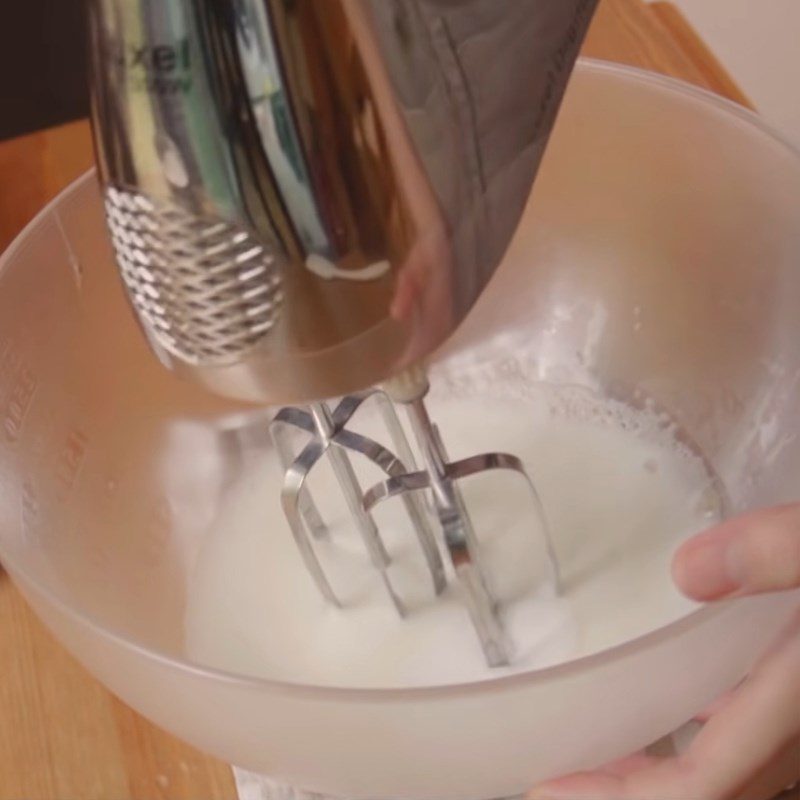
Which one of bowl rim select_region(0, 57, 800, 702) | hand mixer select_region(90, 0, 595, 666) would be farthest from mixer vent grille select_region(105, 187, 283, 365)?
bowl rim select_region(0, 57, 800, 702)

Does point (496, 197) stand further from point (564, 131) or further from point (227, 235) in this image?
point (564, 131)

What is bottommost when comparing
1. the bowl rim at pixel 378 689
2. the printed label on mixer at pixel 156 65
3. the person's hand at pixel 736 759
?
the person's hand at pixel 736 759

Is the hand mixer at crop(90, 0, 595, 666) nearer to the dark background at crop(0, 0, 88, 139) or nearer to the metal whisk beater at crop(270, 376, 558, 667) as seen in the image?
the metal whisk beater at crop(270, 376, 558, 667)

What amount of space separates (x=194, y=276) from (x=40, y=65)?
2.19 feet

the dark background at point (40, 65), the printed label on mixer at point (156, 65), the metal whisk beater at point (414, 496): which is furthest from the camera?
the dark background at point (40, 65)

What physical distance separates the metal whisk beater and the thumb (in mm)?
127

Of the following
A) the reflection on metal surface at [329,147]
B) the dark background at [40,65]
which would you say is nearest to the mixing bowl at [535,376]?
the reflection on metal surface at [329,147]

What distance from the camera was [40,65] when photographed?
873 millimetres

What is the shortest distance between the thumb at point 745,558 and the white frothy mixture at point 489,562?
0.15m

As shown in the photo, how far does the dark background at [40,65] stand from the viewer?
2.76 feet

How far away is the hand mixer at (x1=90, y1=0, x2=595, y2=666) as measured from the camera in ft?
0.86

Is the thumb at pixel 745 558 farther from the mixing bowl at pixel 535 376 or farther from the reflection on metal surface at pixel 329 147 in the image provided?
the reflection on metal surface at pixel 329 147

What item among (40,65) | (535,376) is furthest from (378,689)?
(40,65)

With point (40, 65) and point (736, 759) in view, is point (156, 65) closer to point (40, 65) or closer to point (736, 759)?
point (736, 759)
